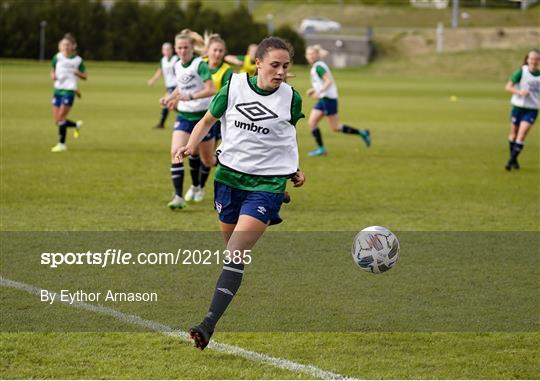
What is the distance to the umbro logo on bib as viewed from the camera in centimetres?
720

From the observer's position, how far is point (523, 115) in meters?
18.3

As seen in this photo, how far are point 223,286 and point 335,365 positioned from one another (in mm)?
965

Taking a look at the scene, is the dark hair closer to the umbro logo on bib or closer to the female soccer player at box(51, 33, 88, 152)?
the umbro logo on bib

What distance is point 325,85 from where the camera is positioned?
64.0 feet

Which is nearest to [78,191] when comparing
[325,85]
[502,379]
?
[325,85]

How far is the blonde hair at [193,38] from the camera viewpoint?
13223mm

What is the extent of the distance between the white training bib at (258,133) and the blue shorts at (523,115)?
11.9m

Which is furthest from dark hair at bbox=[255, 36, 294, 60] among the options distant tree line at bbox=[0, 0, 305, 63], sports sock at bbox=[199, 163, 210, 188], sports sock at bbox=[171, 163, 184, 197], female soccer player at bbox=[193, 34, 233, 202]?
distant tree line at bbox=[0, 0, 305, 63]

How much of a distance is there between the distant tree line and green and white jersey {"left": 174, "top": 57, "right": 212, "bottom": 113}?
53.7 m

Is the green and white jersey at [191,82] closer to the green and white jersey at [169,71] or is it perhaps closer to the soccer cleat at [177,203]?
the soccer cleat at [177,203]

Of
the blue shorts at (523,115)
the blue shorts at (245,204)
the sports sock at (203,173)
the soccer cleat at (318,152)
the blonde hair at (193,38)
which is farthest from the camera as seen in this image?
the soccer cleat at (318,152)

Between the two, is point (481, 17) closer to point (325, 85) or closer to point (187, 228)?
point (325, 85)

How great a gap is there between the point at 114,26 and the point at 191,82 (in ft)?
187

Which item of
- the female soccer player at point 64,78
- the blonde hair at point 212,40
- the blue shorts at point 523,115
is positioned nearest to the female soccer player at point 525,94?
the blue shorts at point 523,115
